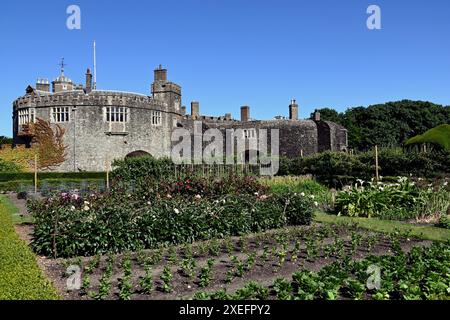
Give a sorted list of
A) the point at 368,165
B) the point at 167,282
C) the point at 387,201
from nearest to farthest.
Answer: the point at 167,282
the point at 387,201
the point at 368,165

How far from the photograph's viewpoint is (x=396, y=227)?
34.4 feet

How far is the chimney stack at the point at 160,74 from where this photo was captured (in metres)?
36.7

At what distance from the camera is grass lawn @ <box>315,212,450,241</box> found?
9594 mm

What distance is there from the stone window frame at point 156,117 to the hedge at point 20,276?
2657cm

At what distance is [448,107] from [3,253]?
59.1 meters

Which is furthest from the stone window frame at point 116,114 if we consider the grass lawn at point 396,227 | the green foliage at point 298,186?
→ the grass lawn at point 396,227

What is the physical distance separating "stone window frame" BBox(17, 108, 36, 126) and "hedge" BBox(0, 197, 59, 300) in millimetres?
26959

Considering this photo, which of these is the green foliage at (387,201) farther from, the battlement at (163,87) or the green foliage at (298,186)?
the battlement at (163,87)

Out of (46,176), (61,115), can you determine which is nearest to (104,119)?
(61,115)

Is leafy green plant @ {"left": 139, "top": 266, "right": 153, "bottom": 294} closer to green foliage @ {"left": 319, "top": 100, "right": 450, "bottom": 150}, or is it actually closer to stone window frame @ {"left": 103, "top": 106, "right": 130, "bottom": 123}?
stone window frame @ {"left": 103, "top": 106, "right": 130, "bottom": 123}

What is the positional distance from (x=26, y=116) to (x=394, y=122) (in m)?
43.1

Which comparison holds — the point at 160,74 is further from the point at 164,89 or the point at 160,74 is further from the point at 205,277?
the point at 205,277

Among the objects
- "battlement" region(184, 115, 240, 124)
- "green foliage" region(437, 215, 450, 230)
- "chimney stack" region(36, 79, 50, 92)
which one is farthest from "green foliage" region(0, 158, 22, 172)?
"green foliage" region(437, 215, 450, 230)
